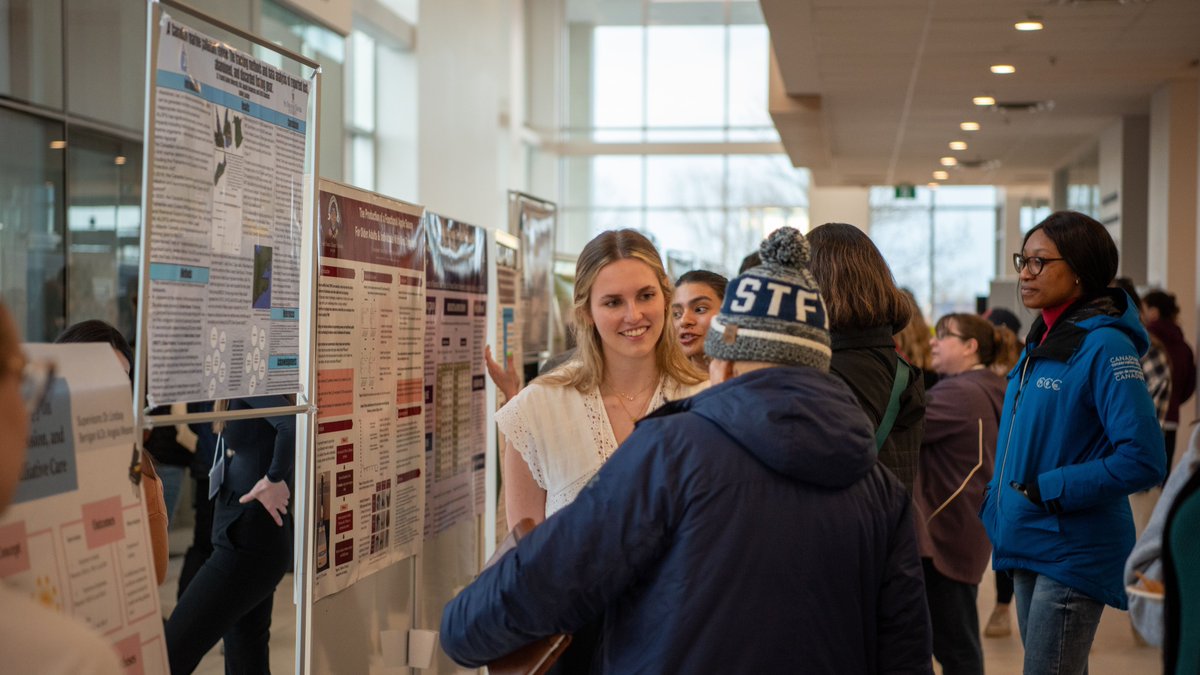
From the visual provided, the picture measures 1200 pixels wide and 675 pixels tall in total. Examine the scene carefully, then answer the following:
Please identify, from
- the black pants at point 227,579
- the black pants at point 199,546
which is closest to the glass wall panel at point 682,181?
the black pants at point 199,546

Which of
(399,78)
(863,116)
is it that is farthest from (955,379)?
(399,78)

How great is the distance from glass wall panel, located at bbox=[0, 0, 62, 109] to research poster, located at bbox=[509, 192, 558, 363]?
3.02 metres

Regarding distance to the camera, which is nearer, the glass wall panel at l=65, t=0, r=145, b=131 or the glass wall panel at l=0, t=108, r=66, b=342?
the glass wall panel at l=0, t=108, r=66, b=342

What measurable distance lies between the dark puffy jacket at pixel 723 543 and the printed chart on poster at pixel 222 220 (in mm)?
1023

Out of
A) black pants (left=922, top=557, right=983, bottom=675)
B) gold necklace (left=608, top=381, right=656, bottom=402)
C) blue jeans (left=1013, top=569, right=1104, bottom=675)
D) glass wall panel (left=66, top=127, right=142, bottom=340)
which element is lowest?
black pants (left=922, top=557, right=983, bottom=675)

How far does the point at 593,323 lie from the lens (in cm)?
317

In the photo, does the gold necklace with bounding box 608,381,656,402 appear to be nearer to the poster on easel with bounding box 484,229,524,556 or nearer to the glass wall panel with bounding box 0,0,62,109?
the poster on easel with bounding box 484,229,524,556

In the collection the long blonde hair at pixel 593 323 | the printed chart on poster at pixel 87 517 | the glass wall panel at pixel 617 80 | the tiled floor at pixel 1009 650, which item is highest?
the glass wall panel at pixel 617 80

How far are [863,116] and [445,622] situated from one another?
1145 centimetres

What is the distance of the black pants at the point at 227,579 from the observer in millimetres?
3852

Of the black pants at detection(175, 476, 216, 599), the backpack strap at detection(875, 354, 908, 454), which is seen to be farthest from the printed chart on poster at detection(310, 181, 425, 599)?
the black pants at detection(175, 476, 216, 599)

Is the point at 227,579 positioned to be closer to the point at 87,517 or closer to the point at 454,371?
the point at 454,371

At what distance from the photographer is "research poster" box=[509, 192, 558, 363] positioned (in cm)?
635

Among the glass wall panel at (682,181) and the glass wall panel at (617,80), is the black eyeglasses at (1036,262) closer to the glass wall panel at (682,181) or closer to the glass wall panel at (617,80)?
the glass wall panel at (682,181)
